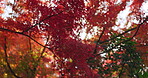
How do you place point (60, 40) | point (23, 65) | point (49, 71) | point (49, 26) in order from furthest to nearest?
point (49, 71)
point (23, 65)
point (60, 40)
point (49, 26)

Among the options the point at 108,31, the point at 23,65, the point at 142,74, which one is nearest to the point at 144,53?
the point at 142,74

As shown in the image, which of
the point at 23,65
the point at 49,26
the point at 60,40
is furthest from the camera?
the point at 23,65

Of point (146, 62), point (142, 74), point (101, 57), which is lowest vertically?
point (142, 74)

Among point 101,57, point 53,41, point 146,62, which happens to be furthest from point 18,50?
point 146,62

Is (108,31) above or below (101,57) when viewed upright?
above

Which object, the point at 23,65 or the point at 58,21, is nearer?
the point at 58,21

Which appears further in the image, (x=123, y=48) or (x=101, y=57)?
(x=101, y=57)

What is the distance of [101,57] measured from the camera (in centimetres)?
960

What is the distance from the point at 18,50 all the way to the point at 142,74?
26.5ft

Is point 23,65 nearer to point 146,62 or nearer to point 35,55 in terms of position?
point 35,55

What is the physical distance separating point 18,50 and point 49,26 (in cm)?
535

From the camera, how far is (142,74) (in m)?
8.82

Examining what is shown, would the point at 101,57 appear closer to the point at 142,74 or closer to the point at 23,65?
the point at 142,74

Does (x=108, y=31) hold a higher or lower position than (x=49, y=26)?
higher
